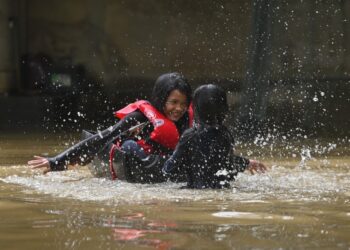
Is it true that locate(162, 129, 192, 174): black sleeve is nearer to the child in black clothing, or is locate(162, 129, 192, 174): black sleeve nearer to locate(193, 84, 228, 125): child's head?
the child in black clothing

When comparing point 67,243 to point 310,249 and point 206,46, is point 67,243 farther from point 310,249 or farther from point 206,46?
point 206,46

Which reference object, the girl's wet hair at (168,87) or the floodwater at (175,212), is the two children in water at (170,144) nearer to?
the girl's wet hair at (168,87)

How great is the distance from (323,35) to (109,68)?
3201 millimetres

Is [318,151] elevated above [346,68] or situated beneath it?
situated beneath

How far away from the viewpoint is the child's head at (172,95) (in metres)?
6.27

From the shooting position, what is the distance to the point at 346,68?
45.3 feet

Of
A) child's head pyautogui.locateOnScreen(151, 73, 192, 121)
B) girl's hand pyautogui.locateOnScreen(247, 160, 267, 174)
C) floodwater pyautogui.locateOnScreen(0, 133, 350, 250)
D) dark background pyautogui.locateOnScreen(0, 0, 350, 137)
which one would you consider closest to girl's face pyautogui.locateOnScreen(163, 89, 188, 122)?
child's head pyautogui.locateOnScreen(151, 73, 192, 121)

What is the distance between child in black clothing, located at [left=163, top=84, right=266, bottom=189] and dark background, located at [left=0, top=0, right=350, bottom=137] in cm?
709

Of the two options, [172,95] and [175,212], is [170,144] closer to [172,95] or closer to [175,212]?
[172,95]

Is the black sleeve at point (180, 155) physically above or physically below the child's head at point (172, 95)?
below

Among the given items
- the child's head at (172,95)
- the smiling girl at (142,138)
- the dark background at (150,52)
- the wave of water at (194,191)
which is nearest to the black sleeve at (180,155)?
the wave of water at (194,191)

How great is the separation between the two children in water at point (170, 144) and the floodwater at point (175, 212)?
123 mm

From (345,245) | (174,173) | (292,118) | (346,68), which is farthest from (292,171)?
(346,68)

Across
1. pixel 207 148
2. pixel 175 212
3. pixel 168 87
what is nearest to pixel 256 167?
pixel 207 148
